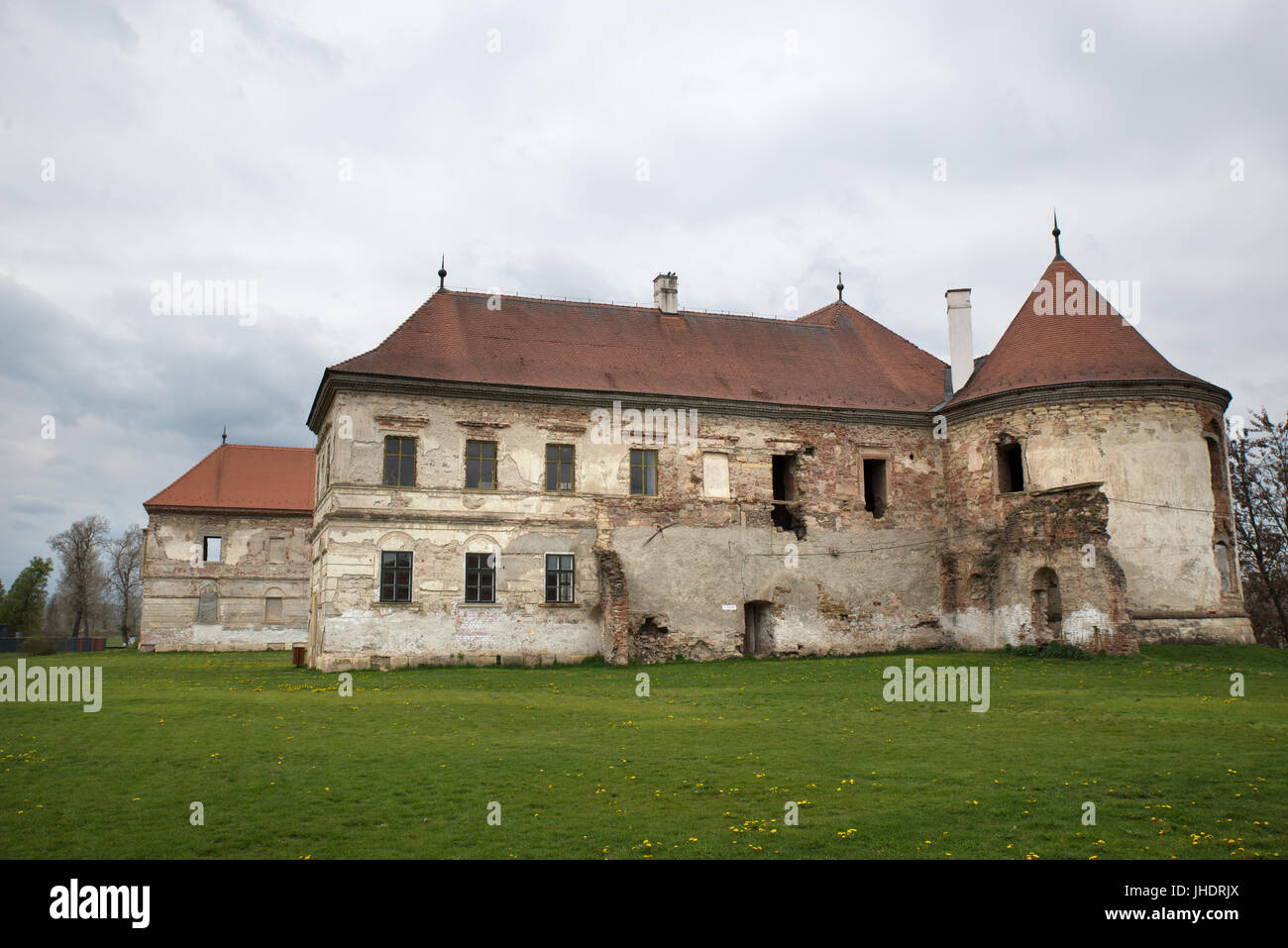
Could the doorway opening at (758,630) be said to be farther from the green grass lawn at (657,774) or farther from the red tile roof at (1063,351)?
the red tile roof at (1063,351)

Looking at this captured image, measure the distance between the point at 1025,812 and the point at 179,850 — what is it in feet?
23.6

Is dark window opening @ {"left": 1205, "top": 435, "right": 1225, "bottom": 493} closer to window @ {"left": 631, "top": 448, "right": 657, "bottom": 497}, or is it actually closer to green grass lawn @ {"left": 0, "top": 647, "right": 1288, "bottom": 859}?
green grass lawn @ {"left": 0, "top": 647, "right": 1288, "bottom": 859}

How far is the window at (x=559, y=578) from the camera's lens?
2652 centimetres

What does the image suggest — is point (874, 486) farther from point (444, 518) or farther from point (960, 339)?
point (444, 518)

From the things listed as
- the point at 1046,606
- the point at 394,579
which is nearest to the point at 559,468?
the point at 394,579

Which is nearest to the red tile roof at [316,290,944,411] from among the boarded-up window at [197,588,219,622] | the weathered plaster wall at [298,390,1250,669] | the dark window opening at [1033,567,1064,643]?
the weathered plaster wall at [298,390,1250,669]

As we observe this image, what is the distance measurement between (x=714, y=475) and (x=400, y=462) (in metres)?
8.75

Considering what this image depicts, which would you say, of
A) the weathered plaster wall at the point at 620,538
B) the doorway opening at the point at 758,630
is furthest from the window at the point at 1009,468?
the doorway opening at the point at 758,630

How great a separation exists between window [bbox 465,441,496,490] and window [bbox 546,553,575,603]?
2.56m

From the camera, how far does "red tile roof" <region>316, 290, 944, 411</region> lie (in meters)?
27.2

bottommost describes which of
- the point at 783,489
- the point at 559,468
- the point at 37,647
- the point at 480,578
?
the point at 37,647

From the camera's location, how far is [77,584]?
6794cm

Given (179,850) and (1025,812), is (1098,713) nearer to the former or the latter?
(1025,812)
